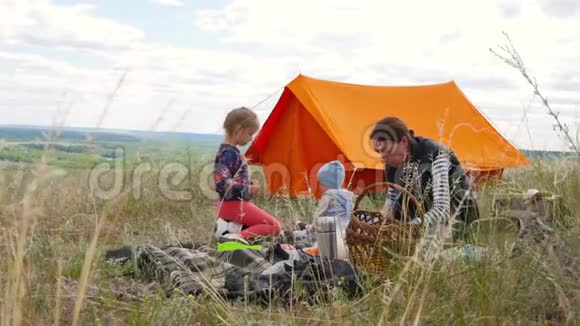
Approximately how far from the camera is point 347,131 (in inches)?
250

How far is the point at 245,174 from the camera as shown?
4.82m

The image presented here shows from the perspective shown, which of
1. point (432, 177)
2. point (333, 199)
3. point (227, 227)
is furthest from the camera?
point (227, 227)

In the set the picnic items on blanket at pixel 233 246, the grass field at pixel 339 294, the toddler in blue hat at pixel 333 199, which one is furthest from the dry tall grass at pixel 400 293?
the toddler in blue hat at pixel 333 199

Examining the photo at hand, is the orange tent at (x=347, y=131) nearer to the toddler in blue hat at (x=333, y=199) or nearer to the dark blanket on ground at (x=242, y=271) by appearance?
the toddler in blue hat at (x=333, y=199)

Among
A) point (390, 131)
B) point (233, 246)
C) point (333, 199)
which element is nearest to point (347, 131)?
point (333, 199)

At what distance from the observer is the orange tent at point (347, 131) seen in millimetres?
6281

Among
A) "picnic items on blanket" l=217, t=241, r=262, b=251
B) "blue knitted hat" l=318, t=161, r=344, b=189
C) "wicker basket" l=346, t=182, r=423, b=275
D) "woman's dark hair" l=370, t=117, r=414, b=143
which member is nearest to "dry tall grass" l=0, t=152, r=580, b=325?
"wicker basket" l=346, t=182, r=423, b=275

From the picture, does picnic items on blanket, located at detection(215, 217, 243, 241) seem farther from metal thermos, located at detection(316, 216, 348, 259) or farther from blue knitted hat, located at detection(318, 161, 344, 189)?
metal thermos, located at detection(316, 216, 348, 259)

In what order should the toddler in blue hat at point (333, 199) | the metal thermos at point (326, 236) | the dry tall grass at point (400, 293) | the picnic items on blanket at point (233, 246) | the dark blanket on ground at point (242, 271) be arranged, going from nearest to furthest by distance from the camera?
1. the dry tall grass at point (400, 293)
2. the dark blanket on ground at point (242, 271)
3. the metal thermos at point (326, 236)
4. the picnic items on blanket at point (233, 246)
5. the toddler in blue hat at point (333, 199)

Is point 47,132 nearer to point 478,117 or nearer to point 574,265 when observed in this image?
point 574,265

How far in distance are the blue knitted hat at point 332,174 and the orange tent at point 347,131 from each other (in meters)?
1.58

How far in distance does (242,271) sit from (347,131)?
11.1ft

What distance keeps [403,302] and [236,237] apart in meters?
2.15

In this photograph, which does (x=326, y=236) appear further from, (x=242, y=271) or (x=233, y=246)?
(x=233, y=246)
